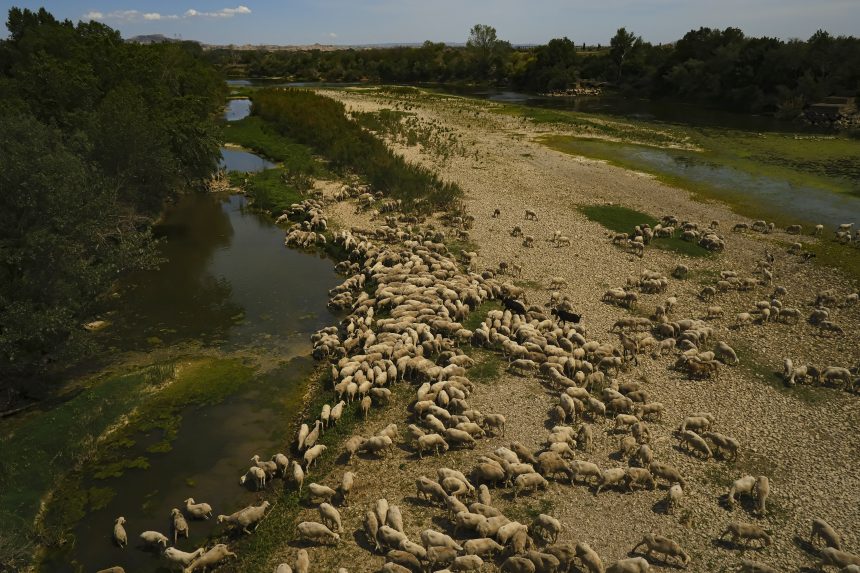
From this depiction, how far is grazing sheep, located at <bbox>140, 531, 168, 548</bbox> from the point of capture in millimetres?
12477

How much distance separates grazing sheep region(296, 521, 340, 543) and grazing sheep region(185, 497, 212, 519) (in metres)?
2.69

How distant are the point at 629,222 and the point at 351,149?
25.9 meters

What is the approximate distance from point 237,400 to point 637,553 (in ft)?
42.6

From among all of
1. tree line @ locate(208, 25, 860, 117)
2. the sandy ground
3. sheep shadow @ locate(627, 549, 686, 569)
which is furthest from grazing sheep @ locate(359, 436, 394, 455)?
tree line @ locate(208, 25, 860, 117)

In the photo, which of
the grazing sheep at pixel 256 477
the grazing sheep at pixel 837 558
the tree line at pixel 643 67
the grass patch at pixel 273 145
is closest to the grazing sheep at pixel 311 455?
the grazing sheep at pixel 256 477

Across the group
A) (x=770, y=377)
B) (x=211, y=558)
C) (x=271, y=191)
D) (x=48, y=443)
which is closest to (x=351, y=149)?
(x=271, y=191)

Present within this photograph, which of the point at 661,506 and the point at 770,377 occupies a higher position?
the point at 770,377

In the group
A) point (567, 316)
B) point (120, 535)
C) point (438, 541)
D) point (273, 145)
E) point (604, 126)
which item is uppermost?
point (604, 126)

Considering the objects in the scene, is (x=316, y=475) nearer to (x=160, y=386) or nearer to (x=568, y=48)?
(x=160, y=386)

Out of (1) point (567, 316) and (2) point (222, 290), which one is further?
(2) point (222, 290)

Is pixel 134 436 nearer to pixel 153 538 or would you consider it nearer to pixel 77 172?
pixel 153 538

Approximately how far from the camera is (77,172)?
19469mm

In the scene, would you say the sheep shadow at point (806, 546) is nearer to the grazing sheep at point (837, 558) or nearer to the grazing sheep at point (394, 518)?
the grazing sheep at point (837, 558)

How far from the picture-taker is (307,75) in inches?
5989
